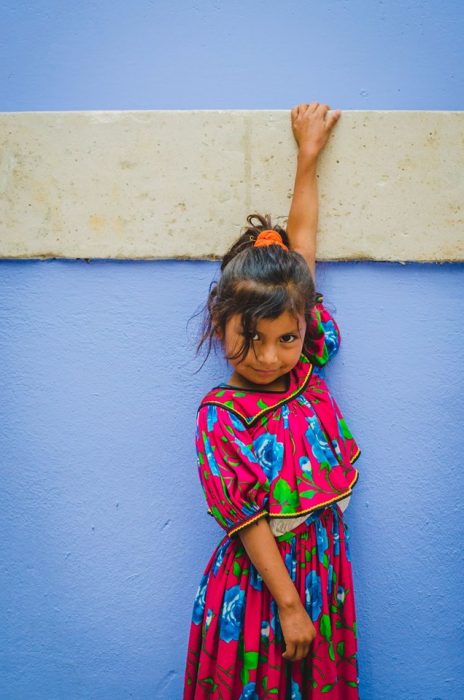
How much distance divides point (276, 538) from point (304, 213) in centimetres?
88

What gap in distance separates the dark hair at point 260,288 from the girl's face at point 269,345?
0.05ft

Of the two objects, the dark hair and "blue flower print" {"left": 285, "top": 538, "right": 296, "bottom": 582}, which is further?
"blue flower print" {"left": 285, "top": 538, "right": 296, "bottom": 582}

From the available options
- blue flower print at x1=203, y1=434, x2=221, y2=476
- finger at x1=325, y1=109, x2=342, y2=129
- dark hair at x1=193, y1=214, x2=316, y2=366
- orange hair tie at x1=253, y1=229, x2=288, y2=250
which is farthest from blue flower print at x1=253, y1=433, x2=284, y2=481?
finger at x1=325, y1=109, x2=342, y2=129

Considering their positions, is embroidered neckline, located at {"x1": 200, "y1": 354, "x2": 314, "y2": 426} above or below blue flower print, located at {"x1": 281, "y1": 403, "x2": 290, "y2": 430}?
above

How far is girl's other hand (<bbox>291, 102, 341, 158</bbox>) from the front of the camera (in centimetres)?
153

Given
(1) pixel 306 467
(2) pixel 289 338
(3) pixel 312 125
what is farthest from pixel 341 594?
(3) pixel 312 125

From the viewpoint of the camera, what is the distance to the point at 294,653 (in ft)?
4.38

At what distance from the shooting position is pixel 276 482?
138 centimetres

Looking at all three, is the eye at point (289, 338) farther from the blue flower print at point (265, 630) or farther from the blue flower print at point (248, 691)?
the blue flower print at point (248, 691)

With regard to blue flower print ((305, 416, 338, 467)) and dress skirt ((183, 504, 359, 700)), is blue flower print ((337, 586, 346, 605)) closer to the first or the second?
dress skirt ((183, 504, 359, 700))

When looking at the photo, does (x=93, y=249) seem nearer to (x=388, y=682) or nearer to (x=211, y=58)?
(x=211, y=58)

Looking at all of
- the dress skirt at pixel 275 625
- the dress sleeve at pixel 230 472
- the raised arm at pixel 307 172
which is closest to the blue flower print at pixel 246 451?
the dress sleeve at pixel 230 472

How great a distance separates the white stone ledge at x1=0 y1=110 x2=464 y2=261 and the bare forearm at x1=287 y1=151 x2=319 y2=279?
0.05 m

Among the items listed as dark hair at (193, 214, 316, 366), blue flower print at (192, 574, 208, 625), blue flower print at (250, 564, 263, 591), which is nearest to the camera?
dark hair at (193, 214, 316, 366)
